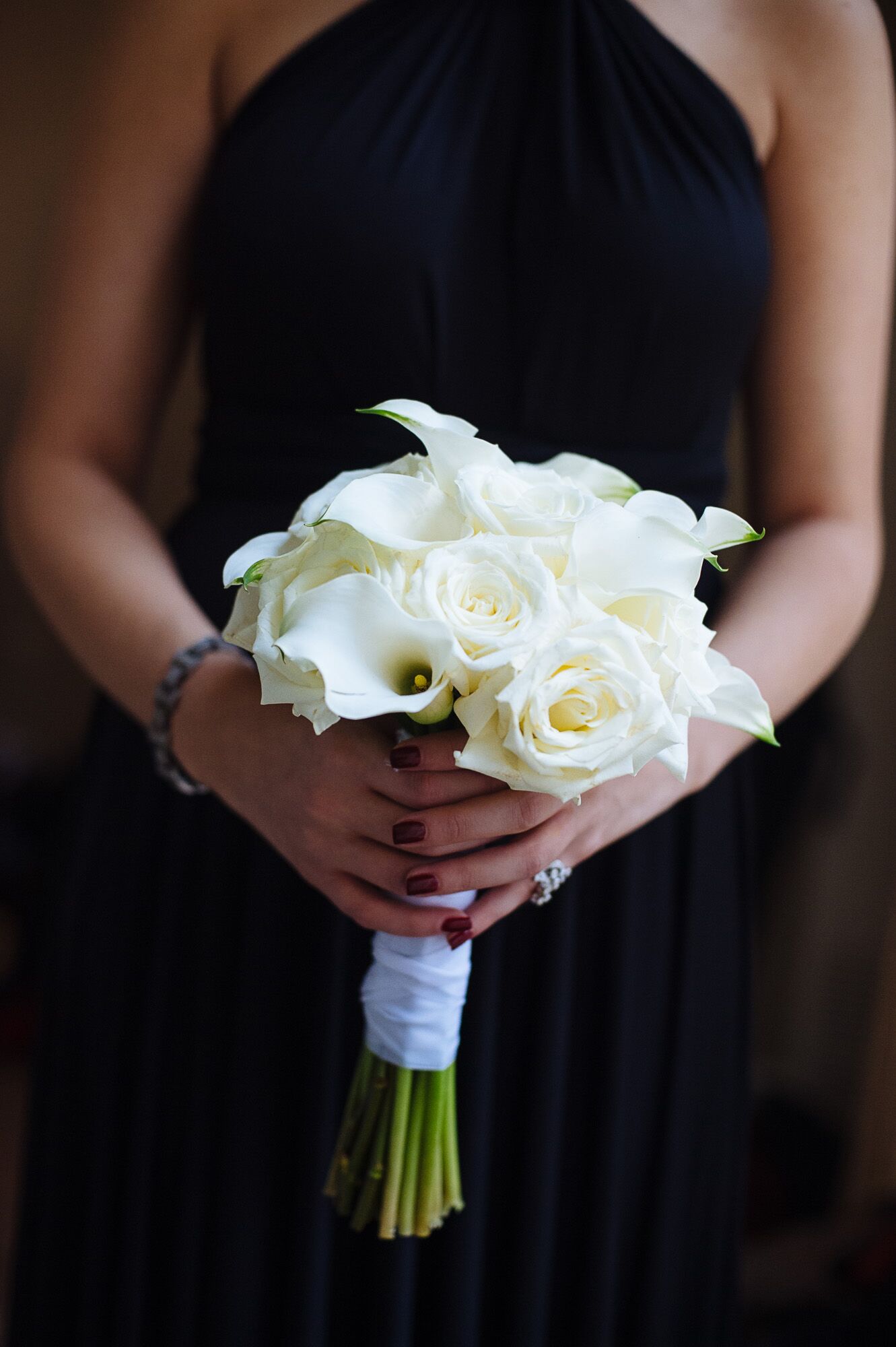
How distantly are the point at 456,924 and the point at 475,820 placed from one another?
0.09 meters

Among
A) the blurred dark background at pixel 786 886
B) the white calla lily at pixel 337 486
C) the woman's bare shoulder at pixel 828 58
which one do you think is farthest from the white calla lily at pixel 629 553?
the blurred dark background at pixel 786 886

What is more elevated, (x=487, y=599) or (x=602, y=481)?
(x=602, y=481)

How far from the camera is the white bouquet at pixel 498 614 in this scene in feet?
1.73

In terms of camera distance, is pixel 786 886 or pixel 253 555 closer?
pixel 253 555

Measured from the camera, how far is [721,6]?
95 centimetres

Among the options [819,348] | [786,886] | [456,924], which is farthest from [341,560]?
[786,886]

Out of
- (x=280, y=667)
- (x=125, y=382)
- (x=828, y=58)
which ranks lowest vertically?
(x=280, y=667)

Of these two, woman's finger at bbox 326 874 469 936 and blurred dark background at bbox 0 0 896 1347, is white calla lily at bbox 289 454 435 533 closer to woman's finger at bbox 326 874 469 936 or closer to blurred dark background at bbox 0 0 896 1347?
woman's finger at bbox 326 874 469 936

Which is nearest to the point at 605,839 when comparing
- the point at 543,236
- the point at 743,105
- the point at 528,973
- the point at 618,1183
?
the point at 528,973

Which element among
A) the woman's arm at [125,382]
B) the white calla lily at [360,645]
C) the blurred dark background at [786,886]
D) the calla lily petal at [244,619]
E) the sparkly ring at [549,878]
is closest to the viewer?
the white calla lily at [360,645]

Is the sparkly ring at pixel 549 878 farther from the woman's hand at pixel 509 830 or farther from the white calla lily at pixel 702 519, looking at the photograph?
the white calla lily at pixel 702 519

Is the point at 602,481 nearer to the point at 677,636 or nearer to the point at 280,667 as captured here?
the point at 677,636

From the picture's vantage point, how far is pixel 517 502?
59 cm

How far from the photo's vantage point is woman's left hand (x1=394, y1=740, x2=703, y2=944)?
2.11 feet
